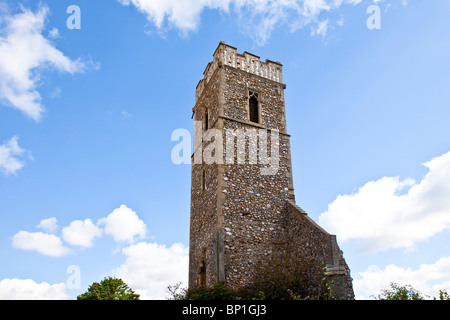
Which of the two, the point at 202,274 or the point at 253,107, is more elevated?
the point at 253,107

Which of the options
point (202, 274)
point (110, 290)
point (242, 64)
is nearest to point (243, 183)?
point (202, 274)

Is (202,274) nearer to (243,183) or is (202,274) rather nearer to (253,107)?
(243,183)

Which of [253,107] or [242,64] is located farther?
[242,64]

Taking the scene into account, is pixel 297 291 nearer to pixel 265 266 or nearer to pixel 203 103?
pixel 265 266

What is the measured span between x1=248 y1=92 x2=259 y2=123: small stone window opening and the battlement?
1.31 m

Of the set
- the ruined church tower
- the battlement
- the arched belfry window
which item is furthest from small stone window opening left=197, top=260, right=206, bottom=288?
the battlement

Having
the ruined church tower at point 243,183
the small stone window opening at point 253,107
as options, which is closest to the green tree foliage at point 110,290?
the ruined church tower at point 243,183

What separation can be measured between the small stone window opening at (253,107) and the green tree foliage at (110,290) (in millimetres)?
17008

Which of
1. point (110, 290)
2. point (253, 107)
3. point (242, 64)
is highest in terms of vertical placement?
point (242, 64)

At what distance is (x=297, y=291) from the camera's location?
11.8 meters

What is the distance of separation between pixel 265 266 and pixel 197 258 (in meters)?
3.46

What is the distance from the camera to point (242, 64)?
1669 cm

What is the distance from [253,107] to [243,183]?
389 cm
